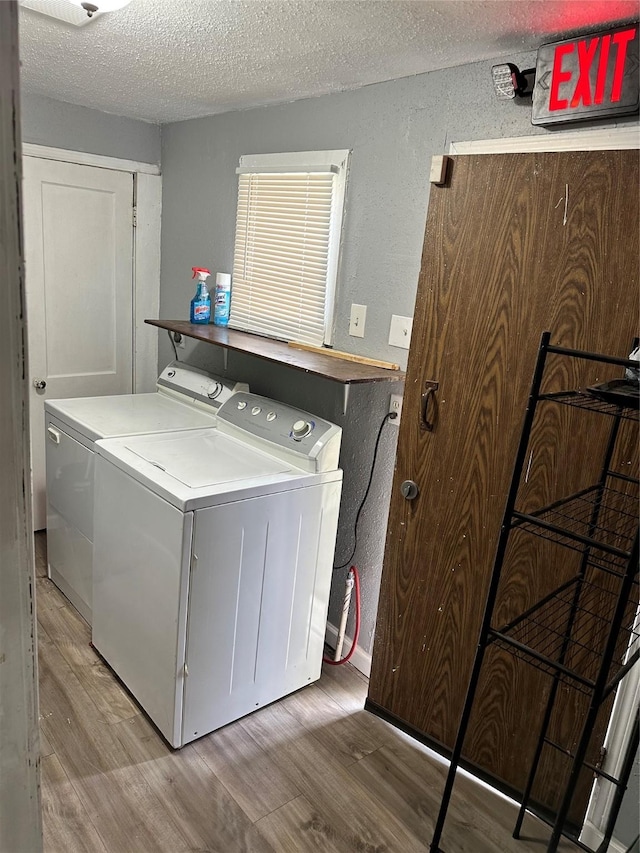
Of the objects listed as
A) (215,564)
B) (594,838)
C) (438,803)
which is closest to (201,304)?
(215,564)

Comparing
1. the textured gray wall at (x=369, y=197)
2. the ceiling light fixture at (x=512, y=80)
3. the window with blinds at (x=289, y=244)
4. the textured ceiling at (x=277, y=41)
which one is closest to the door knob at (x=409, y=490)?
the textured gray wall at (x=369, y=197)

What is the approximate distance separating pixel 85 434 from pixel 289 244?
3.73 feet

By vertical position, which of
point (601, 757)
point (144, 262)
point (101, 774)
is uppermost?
point (144, 262)

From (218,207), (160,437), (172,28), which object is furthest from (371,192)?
(160,437)

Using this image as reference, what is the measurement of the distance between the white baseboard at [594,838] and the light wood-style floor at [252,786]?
12 cm

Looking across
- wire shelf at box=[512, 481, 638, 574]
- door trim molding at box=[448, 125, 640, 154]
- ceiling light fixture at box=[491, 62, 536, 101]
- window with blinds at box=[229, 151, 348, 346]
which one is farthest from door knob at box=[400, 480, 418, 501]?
ceiling light fixture at box=[491, 62, 536, 101]

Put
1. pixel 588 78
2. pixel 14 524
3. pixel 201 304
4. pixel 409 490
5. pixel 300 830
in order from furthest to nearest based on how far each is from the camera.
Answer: pixel 201 304 < pixel 409 490 < pixel 300 830 < pixel 588 78 < pixel 14 524

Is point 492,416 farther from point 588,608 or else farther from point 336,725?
point 336,725

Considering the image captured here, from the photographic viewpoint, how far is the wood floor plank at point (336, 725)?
2115 mm

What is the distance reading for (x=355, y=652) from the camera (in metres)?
2.54

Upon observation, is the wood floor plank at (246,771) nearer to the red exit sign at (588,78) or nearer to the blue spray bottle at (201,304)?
the blue spray bottle at (201,304)

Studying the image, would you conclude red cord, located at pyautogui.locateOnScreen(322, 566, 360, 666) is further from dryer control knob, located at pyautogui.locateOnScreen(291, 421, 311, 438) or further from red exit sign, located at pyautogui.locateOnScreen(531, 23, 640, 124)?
red exit sign, located at pyautogui.locateOnScreen(531, 23, 640, 124)

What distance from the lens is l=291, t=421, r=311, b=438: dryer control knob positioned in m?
2.25

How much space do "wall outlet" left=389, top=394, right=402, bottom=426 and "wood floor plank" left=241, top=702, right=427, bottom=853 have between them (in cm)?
116
